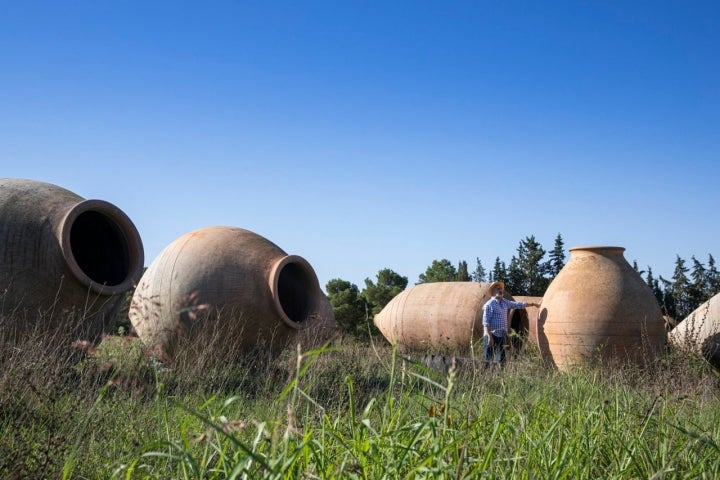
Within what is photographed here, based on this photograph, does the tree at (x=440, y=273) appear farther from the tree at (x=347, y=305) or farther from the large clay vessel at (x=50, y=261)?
the large clay vessel at (x=50, y=261)

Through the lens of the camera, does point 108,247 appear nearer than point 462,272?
Yes

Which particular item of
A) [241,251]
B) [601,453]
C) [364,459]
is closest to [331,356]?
[241,251]

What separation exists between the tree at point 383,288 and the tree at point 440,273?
69 centimetres

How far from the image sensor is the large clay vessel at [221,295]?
8.08 meters

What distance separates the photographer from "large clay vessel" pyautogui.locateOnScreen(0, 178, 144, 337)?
285 inches

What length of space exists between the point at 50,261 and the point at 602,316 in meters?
6.46

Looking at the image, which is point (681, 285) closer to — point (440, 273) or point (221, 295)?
point (440, 273)

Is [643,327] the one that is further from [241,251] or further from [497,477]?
[497,477]

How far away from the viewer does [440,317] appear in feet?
45.2

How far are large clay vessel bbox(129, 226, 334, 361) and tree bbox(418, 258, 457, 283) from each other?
1389cm

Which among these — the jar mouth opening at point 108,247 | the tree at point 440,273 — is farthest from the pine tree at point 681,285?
the jar mouth opening at point 108,247

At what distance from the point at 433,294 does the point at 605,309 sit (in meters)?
5.68

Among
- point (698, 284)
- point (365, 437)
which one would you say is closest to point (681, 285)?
point (698, 284)

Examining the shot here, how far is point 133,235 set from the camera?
820 cm
